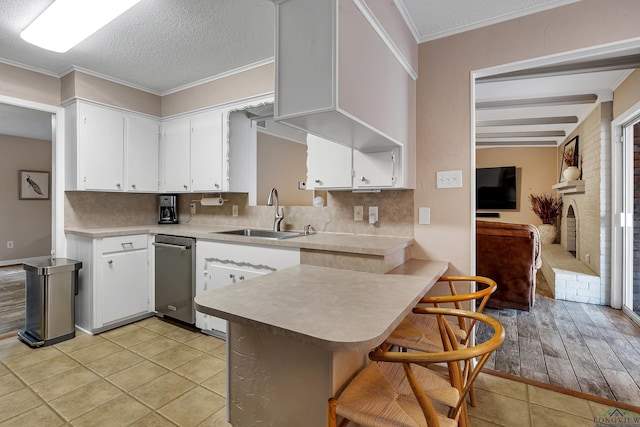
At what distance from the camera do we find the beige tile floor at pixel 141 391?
1.78 meters

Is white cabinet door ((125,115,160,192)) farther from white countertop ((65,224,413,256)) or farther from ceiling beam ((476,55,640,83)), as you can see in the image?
ceiling beam ((476,55,640,83))

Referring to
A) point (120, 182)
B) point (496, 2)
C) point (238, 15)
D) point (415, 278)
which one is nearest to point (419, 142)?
point (496, 2)

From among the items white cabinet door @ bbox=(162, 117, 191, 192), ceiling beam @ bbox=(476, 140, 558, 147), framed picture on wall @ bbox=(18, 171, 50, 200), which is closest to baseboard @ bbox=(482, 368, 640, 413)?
white cabinet door @ bbox=(162, 117, 191, 192)

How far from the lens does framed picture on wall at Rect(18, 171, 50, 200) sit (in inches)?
226

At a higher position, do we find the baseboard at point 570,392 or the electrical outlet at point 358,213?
the electrical outlet at point 358,213

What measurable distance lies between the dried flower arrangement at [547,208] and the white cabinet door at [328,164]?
5.90 m

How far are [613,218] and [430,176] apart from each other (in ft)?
8.49

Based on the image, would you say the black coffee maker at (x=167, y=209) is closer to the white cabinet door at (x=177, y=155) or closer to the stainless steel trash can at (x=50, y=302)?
the white cabinet door at (x=177, y=155)

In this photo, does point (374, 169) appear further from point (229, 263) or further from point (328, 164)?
point (229, 263)

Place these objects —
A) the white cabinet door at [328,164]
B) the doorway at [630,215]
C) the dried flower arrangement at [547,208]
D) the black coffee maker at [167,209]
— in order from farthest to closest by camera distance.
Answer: the dried flower arrangement at [547,208] → the black coffee maker at [167,209] → the doorway at [630,215] → the white cabinet door at [328,164]

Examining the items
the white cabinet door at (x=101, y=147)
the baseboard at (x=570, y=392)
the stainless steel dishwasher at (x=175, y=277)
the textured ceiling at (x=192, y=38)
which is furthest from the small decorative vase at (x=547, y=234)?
the white cabinet door at (x=101, y=147)

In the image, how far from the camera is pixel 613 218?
11.4 ft

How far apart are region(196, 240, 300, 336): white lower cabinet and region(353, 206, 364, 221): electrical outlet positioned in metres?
0.67

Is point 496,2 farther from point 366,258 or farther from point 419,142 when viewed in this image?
point 366,258
